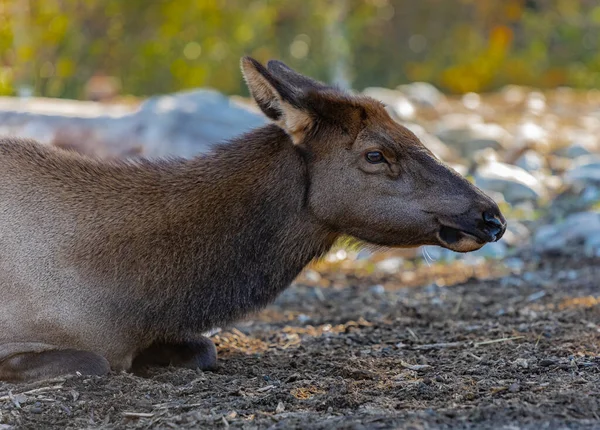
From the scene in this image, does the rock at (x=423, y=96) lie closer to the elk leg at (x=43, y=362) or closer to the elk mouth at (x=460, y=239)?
the elk mouth at (x=460, y=239)

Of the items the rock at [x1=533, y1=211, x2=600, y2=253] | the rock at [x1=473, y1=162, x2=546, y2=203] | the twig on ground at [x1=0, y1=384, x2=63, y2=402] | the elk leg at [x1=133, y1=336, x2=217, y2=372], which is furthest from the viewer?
the rock at [x1=473, y1=162, x2=546, y2=203]

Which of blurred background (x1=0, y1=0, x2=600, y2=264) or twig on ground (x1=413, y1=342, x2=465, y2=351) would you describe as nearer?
twig on ground (x1=413, y1=342, x2=465, y2=351)

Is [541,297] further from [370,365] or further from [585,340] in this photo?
[370,365]

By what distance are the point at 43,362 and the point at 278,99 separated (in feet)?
6.42

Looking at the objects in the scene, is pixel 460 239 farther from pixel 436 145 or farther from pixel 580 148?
pixel 580 148

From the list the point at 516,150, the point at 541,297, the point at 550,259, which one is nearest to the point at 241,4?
the point at 516,150

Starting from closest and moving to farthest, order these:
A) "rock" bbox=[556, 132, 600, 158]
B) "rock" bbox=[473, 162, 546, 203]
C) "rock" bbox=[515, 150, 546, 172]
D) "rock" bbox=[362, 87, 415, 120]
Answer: "rock" bbox=[473, 162, 546, 203], "rock" bbox=[515, 150, 546, 172], "rock" bbox=[556, 132, 600, 158], "rock" bbox=[362, 87, 415, 120]

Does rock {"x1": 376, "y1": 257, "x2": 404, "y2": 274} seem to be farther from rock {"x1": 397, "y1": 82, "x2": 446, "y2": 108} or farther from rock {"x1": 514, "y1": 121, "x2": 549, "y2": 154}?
rock {"x1": 397, "y1": 82, "x2": 446, "y2": 108}

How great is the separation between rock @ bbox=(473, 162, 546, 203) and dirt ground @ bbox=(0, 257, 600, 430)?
3.89 meters

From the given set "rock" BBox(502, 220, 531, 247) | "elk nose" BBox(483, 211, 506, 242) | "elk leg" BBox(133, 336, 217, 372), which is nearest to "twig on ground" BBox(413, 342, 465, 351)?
"elk nose" BBox(483, 211, 506, 242)

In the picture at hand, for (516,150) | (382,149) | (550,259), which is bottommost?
(382,149)

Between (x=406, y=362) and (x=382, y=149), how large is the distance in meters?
1.33

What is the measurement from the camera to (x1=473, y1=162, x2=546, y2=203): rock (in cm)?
1262

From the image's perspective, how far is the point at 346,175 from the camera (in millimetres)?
5754
